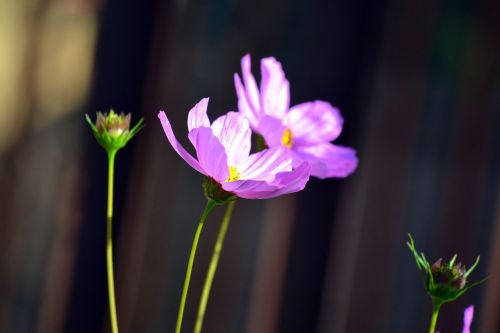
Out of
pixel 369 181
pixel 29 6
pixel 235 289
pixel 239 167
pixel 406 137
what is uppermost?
pixel 29 6

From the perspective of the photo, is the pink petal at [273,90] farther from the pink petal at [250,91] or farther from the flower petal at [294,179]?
the flower petal at [294,179]

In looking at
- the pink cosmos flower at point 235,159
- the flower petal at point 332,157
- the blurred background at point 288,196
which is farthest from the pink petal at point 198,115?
the blurred background at point 288,196

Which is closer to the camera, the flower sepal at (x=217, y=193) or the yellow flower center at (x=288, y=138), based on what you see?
the flower sepal at (x=217, y=193)

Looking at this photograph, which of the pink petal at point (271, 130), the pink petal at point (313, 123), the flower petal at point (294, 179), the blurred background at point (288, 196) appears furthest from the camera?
the blurred background at point (288, 196)

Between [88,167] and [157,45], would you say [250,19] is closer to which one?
[157,45]

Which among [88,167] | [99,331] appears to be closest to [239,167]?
[88,167]

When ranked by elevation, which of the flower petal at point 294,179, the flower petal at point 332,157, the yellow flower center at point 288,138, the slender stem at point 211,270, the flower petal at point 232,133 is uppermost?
the yellow flower center at point 288,138
